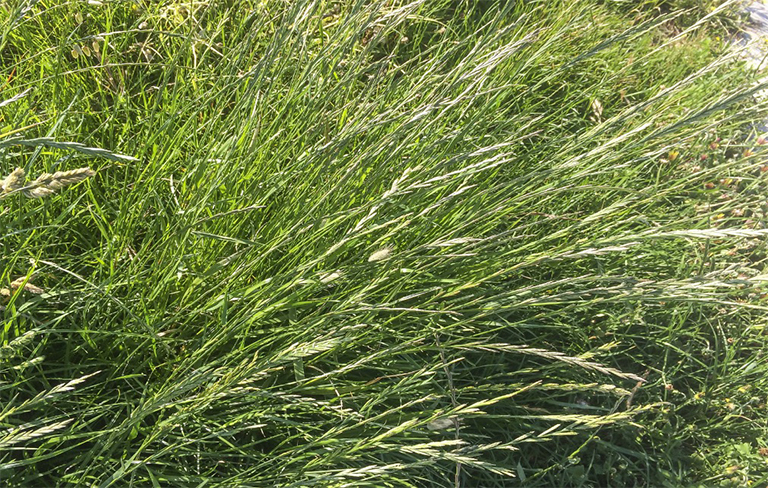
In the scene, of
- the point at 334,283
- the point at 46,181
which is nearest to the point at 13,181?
the point at 46,181

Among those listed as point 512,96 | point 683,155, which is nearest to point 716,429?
point 683,155

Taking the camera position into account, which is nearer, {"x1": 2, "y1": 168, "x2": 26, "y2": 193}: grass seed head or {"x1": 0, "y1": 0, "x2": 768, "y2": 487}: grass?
{"x1": 2, "y1": 168, "x2": 26, "y2": 193}: grass seed head

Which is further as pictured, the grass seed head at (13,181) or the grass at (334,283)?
the grass at (334,283)

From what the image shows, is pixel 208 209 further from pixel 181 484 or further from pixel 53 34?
pixel 53 34

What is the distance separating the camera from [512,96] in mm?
2320

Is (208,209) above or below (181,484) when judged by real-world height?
above

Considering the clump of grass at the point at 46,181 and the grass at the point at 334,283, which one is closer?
the clump of grass at the point at 46,181

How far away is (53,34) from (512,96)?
1.61 m

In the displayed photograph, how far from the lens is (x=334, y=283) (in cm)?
132

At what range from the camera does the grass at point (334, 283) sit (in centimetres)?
121

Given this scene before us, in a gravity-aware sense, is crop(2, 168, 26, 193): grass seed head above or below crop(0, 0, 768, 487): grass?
above

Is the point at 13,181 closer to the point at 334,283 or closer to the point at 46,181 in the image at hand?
the point at 46,181

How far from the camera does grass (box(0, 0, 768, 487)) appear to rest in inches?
47.7

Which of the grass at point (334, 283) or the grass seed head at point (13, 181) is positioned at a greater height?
the grass seed head at point (13, 181)
